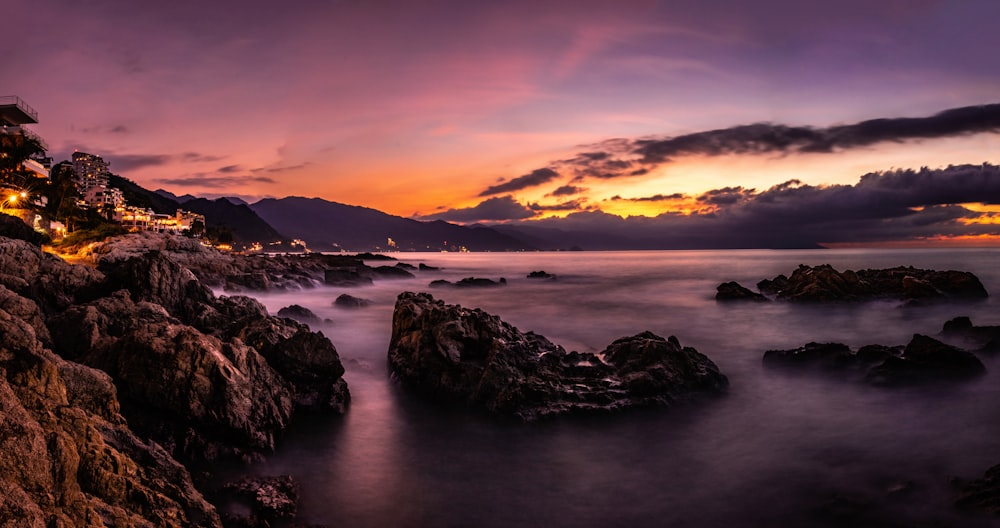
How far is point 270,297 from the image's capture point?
3903cm

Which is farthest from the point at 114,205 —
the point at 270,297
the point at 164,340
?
the point at 164,340

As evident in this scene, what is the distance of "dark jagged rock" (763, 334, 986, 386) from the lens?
15375 millimetres

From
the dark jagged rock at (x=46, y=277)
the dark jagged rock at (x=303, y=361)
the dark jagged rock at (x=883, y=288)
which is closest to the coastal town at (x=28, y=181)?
the dark jagged rock at (x=46, y=277)

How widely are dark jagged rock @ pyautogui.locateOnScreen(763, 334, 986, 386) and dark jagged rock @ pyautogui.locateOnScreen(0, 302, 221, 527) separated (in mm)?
17302

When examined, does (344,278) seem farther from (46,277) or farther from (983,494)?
(983,494)

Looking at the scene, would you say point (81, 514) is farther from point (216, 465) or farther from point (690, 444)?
point (690, 444)

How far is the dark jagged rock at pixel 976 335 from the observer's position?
1845 cm

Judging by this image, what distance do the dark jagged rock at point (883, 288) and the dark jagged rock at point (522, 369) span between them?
79.2 feet

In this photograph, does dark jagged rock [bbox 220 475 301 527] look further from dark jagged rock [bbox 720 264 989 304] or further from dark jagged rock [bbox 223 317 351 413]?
dark jagged rock [bbox 720 264 989 304]

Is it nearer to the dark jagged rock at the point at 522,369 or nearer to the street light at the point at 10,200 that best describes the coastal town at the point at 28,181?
the street light at the point at 10,200

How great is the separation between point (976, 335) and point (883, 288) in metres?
16.3

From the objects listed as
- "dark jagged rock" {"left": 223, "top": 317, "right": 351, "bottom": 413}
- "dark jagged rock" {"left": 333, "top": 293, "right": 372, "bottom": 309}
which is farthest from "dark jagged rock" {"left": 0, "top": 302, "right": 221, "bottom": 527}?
"dark jagged rock" {"left": 333, "top": 293, "right": 372, "bottom": 309}

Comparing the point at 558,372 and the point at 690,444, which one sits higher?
the point at 558,372

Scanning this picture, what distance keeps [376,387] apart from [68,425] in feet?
33.0
